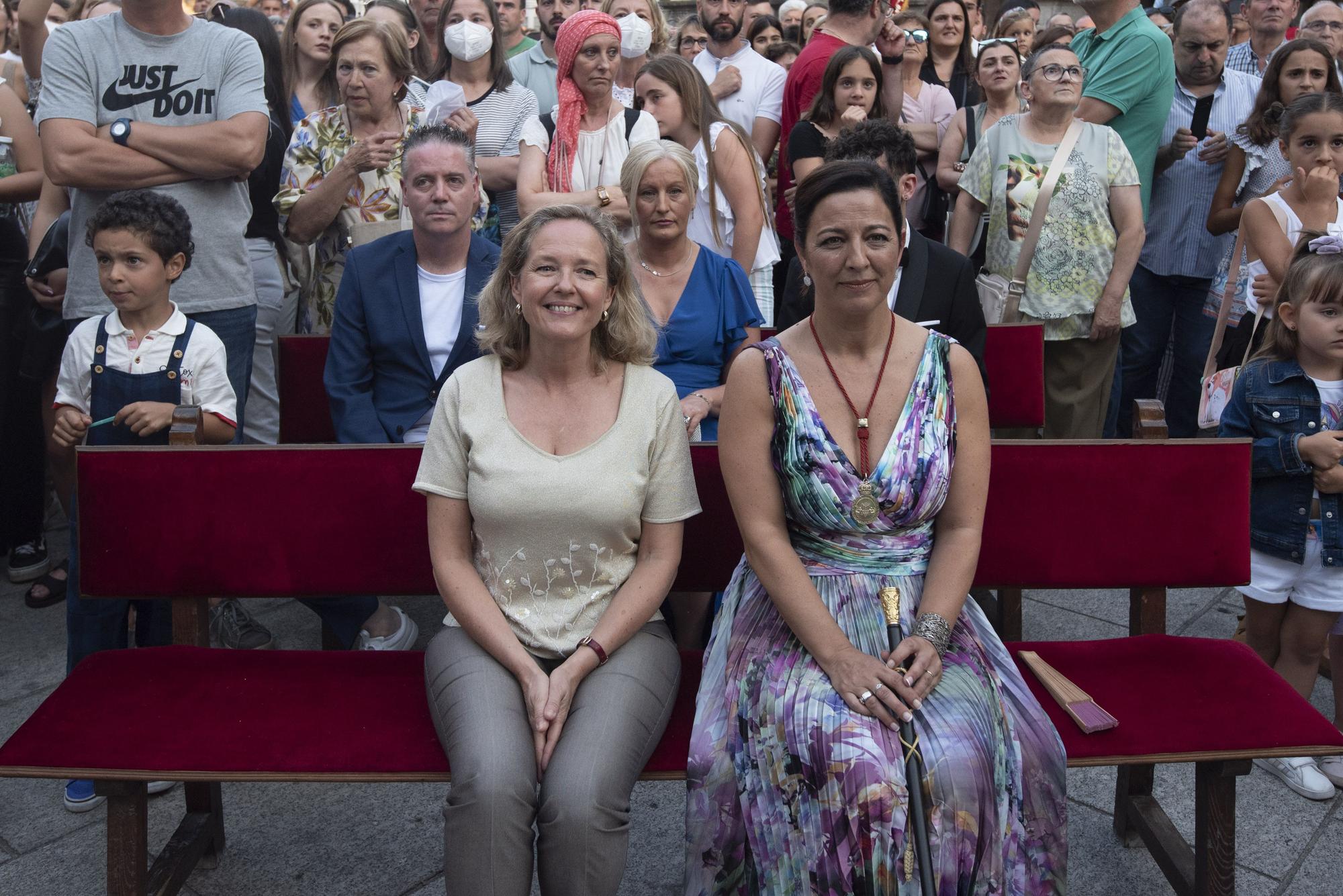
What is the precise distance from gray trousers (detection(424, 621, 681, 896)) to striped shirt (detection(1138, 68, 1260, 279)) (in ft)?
13.8

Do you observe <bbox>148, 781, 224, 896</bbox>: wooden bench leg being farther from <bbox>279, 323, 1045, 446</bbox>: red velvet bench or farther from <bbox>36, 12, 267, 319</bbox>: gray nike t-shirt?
<bbox>36, 12, 267, 319</bbox>: gray nike t-shirt

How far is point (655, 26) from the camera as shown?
6.39m

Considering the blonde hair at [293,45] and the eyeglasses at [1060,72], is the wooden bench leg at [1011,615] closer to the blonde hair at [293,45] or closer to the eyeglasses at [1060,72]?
the eyeglasses at [1060,72]

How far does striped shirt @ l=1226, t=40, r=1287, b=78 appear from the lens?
6.84 meters

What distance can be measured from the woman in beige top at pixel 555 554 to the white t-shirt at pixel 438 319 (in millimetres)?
914

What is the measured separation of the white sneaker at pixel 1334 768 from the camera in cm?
354

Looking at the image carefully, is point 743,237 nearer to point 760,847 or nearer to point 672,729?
point 672,729

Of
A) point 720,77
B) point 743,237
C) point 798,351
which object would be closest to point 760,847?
point 798,351

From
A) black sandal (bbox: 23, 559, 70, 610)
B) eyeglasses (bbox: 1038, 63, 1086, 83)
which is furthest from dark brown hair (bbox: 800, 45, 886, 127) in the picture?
black sandal (bbox: 23, 559, 70, 610)

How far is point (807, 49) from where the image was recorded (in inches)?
234

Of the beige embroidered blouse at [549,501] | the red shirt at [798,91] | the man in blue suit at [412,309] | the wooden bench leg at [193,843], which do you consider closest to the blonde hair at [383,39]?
the man in blue suit at [412,309]

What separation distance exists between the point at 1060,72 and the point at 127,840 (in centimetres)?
437

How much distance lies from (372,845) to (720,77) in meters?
4.65

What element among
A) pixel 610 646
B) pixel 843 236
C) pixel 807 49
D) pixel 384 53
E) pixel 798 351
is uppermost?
pixel 807 49
